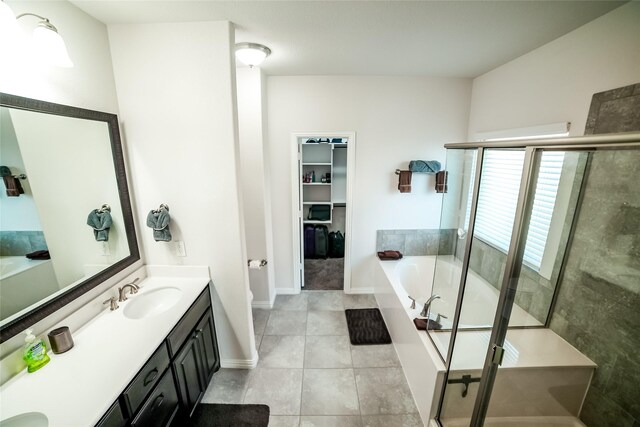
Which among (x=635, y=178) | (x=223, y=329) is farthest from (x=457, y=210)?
(x=223, y=329)

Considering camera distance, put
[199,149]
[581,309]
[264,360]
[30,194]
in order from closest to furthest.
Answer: [30,194] → [581,309] → [199,149] → [264,360]

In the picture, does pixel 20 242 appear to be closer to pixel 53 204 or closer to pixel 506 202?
pixel 53 204

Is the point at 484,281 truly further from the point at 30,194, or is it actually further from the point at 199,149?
the point at 30,194

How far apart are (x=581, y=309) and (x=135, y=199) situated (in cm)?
323

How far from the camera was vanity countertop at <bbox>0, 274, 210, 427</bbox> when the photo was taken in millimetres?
981

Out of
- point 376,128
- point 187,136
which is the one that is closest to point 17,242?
point 187,136

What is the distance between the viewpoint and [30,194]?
123 cm

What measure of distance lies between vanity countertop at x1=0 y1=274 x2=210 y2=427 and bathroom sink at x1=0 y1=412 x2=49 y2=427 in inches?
0.6

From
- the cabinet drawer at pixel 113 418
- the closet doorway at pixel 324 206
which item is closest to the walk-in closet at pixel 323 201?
the closet doorway at pixel 324 206

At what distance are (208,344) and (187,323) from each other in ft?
1.53

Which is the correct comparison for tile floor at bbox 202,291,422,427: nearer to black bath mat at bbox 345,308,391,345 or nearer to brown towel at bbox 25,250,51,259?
black bath mat at bbox 345,308,391,345

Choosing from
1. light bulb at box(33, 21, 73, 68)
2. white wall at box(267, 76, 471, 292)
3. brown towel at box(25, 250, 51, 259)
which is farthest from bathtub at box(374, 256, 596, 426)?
light bulb at box(33, 21, 73, 68)

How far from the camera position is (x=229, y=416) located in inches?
71.7

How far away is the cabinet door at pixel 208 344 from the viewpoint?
1867 millimetres
